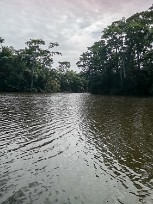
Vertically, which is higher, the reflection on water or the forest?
the forest

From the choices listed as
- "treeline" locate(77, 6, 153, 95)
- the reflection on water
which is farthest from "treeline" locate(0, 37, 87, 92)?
the reflection on water

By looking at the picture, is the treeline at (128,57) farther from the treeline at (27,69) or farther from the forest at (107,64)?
the treeline at (27,69)

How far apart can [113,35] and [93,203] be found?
7250 cm

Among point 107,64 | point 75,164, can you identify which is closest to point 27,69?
point 107,64

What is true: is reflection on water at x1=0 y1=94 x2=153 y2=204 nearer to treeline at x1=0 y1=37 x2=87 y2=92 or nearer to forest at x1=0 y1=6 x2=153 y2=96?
forest at x1=0 y1=6 x2=153 y2=96

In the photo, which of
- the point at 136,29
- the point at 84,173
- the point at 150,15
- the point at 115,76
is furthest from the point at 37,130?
the point at 115,76

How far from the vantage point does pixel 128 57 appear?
79000mm

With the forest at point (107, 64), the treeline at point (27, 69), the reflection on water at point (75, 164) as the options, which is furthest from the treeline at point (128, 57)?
the reflection on water at point (75, 164)

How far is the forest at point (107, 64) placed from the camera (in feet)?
229

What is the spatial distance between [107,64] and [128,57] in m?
12.1

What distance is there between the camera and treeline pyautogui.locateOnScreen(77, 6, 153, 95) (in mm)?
69062

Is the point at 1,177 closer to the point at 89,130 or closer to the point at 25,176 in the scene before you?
the point at 25,176

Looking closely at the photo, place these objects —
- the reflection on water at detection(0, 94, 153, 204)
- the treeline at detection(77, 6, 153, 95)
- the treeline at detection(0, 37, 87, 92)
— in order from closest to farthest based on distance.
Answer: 1. the reflection on water at detection(0, 94, 153, 204)
2. the treeline at detection(77, 6, 153, 95)
3. the treeline at detection(0, 37, 87, 92)

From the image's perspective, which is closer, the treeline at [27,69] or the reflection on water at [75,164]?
the reflection on water at [75,164]
